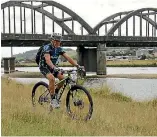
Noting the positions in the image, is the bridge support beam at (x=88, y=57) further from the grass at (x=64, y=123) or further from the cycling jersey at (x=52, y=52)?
the cycling jersey at (x=52, y=52)

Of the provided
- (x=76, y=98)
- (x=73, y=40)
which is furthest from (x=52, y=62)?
(x=73, y=40)

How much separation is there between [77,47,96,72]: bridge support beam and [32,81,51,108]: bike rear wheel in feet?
246

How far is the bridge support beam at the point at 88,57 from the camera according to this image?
8472 cm

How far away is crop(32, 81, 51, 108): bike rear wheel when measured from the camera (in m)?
8.73

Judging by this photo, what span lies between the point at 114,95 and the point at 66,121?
10819 mm

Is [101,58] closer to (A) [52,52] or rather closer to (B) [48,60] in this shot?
(A) [52,52]

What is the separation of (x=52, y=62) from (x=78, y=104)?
1.00 metres

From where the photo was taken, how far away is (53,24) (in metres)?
85.5

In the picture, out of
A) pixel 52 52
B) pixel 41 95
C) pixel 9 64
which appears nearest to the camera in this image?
pixel 52 52

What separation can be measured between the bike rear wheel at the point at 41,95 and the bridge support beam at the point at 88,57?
2949 inches

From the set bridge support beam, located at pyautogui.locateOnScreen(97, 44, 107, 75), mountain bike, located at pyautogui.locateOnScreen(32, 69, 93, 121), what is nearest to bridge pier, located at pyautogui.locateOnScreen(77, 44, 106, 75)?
bridge support beam, located at pyautogui.locateOnScreen(97, 44, 107, 75)

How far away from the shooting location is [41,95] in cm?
894

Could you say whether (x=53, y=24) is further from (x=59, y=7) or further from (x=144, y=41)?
(x=144, y=41)

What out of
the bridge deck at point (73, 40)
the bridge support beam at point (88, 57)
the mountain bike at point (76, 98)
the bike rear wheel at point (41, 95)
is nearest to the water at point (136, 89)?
the bike rear wheel at point (41, 95)
